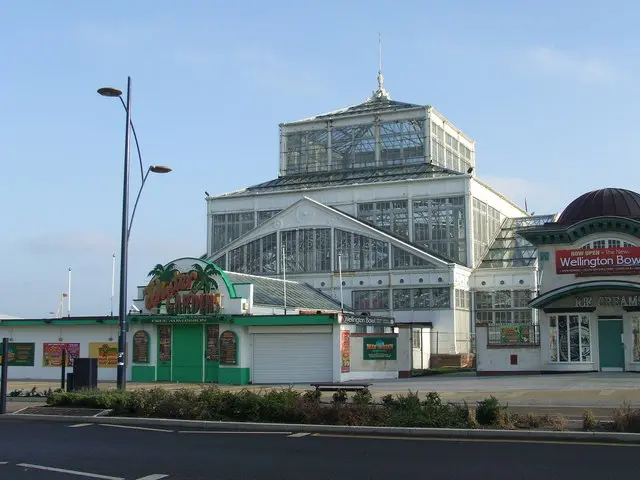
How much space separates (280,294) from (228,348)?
9518mm

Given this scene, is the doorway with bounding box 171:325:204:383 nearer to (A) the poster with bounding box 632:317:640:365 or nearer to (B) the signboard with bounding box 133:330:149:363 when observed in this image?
(B) the signboard with bounding box 133:330:149:363

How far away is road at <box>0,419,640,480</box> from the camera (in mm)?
11492

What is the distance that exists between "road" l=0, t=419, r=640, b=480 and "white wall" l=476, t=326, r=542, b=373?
76.0ft

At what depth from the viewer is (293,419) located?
17.8 metres

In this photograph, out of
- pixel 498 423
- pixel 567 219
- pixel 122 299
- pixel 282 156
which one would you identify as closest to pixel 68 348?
pixel 122 299

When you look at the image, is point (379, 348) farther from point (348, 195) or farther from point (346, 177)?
point (346, 177)

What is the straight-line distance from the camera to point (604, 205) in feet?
129

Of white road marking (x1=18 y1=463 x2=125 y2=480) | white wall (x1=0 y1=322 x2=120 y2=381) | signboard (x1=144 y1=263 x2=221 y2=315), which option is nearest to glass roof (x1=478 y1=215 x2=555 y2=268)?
signboard (x1=144 y1=263 x2=221 y2=315)

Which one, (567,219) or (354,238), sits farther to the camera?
(354,238)

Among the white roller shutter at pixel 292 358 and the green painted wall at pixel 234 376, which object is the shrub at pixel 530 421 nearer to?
the white roller shutter at pixel 292 358

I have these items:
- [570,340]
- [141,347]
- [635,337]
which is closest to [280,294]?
[141,347]

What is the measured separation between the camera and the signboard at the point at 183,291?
121ft

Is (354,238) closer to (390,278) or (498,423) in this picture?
(390,278)

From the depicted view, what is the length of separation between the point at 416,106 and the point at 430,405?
177 ft
